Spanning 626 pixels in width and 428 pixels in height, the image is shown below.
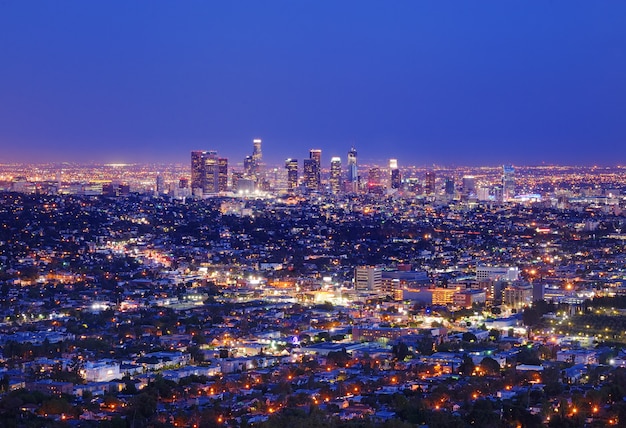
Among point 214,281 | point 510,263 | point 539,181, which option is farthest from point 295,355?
point 539,181

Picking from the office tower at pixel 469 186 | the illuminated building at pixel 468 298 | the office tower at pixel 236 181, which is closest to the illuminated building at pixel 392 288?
the illuminated building at pixel 468 298

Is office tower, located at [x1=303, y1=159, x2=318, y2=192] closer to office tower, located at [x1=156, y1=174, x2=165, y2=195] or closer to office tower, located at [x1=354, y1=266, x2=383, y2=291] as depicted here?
office tower, located at [x1=156, y1=174, x2=165, y2=195]

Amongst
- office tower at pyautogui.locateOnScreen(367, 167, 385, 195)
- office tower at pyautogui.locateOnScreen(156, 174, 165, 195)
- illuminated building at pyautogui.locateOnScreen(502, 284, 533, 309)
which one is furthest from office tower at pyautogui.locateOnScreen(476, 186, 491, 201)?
illuminated building at pyautogui.locateOnScreen(502, 284, 533, 309)

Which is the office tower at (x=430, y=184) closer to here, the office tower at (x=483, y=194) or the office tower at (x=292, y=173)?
the office tower at (x=483, y=194)

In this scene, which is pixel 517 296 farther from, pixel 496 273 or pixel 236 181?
pixel 236 181

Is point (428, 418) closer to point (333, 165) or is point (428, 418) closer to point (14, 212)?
point (14, 212)
